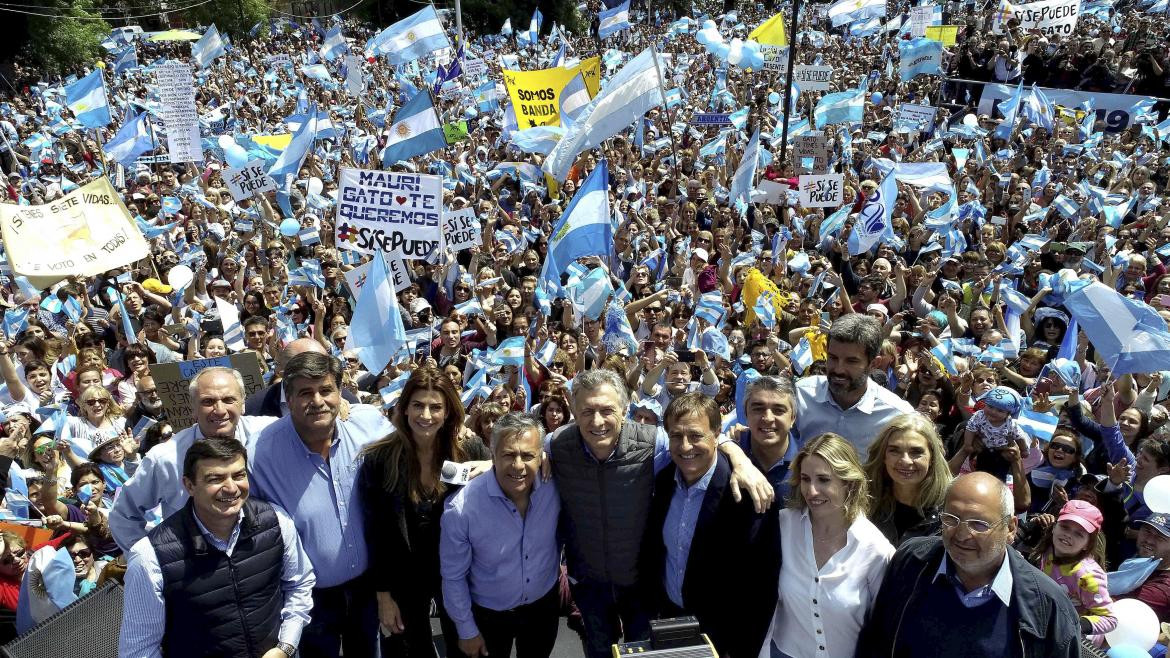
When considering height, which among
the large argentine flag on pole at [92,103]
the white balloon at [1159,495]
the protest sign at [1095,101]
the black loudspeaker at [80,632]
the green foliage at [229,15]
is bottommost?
the protest sign at [1095,101]

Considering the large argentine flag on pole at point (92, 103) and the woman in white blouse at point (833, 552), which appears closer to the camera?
the woman in white blouse at point (833, 552)

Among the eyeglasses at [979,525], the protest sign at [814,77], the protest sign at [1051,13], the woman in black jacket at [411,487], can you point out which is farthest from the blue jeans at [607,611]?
the protest sign at [1051,13]

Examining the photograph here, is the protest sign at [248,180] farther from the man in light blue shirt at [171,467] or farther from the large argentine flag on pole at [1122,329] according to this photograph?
the large argentine flag on pole at [1122,329]

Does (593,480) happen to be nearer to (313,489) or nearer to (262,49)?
(313,489)

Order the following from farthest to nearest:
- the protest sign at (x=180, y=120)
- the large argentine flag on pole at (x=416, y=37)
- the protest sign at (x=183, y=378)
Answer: the large argentine flag on pole at (x=416, y=37) < the protest sign at (x=180, y=120) < the protest sign at (x=183, y=378)

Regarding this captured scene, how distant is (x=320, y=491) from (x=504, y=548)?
734 millimetres

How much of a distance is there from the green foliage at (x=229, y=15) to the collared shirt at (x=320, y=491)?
39294 mm

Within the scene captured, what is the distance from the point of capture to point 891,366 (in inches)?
250

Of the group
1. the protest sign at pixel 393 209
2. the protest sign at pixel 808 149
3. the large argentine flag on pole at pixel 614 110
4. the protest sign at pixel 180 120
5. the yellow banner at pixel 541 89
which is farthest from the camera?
the yellow banner at pixel 541 89

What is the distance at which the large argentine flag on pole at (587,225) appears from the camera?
7.21 metres

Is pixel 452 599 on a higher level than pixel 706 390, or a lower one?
higher

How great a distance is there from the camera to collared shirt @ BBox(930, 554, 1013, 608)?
2701 mm

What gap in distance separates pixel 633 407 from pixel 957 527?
3227 mm

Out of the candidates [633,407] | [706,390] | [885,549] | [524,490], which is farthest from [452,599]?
[706,390]
